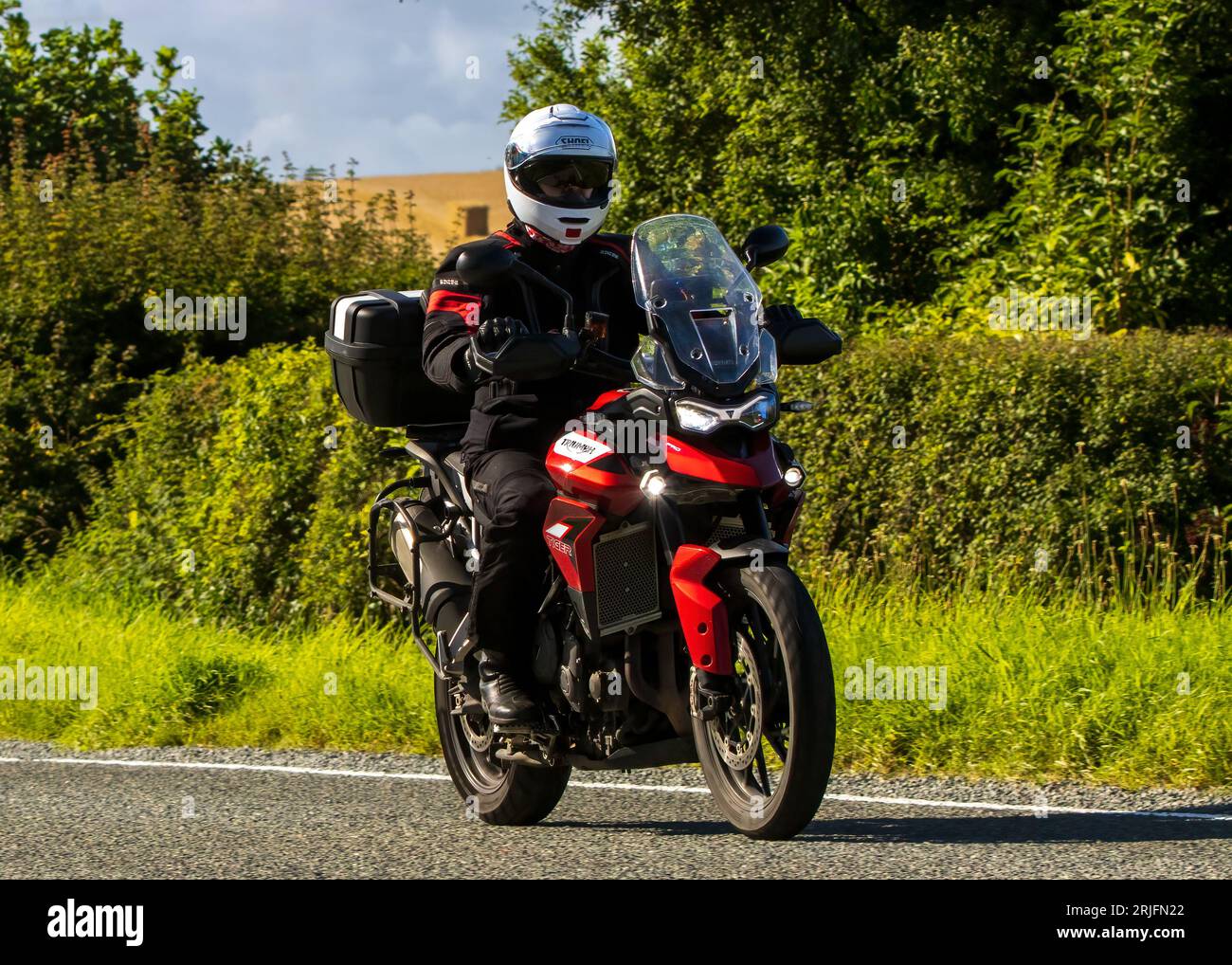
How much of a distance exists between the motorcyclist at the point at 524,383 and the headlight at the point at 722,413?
702 mm

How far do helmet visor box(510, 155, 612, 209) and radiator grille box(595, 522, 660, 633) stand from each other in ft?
3.90

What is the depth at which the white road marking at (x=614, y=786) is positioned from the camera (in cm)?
605

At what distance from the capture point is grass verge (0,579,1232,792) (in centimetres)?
692

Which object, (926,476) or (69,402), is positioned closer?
(926,476)

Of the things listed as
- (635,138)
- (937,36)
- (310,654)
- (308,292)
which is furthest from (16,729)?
(635,138)

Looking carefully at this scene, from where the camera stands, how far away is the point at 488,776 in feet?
21.2

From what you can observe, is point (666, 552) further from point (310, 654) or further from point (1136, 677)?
point (310, 654)

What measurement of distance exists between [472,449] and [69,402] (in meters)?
8.39

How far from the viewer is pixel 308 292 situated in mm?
15469

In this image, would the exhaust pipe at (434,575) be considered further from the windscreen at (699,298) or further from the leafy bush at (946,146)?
the leafy bush at (946,146)

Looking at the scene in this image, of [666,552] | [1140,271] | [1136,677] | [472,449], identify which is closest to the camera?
[666,552]

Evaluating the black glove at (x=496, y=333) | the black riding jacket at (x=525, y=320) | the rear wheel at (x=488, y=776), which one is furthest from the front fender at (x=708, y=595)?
the rear wheel at (x=488, y=776)

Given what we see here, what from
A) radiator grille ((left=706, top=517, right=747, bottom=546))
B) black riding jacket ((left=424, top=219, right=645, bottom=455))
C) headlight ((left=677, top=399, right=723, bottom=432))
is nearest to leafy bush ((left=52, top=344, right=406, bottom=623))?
black riding jacket ((left=424, top=219, right=645, bottom=455))

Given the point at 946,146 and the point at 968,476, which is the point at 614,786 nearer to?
the point at 968,476
